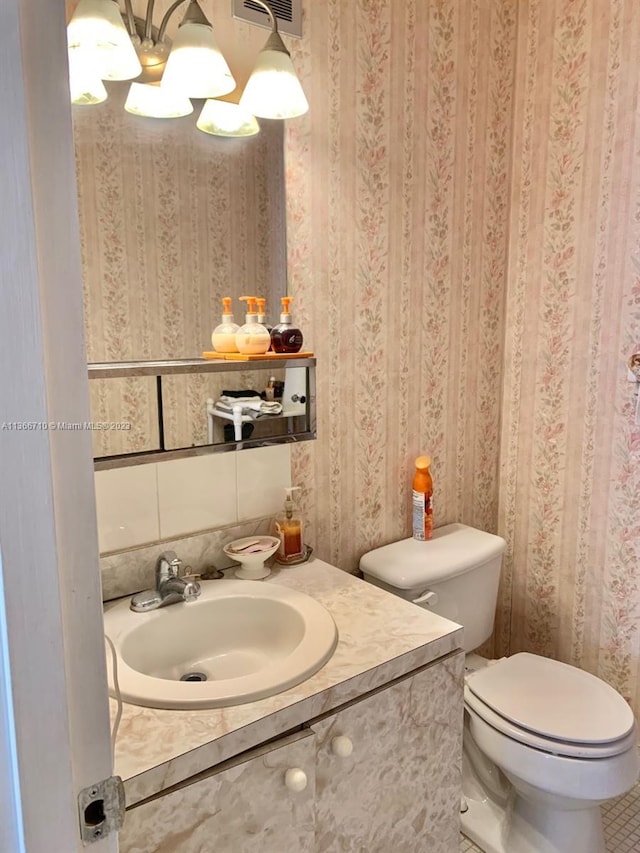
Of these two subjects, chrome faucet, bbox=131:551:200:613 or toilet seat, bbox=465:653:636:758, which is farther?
toilet seat, bbox=465:653:636:758

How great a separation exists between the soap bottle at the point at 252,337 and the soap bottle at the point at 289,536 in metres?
0.39

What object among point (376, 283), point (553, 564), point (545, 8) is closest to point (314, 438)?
point (376, 283)

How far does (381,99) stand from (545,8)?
67 centimetres

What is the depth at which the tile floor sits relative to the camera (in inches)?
62.7

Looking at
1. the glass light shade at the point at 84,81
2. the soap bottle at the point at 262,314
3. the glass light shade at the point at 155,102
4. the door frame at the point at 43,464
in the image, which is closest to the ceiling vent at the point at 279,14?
the glass light shade at the point at 155,102

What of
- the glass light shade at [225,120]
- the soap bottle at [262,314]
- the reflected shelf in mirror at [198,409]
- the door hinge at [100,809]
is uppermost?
the glass light shade at [225,120]

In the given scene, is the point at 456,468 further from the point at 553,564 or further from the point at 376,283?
the point at 376,283

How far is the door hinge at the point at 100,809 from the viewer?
1.72 ft

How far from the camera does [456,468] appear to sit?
1.97 m

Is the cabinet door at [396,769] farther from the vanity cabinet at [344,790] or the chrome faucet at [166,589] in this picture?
the chrome faucet at [166,589]

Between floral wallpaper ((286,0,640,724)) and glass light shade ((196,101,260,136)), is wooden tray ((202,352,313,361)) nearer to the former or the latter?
floral wallpaper ((286,0,640,724))

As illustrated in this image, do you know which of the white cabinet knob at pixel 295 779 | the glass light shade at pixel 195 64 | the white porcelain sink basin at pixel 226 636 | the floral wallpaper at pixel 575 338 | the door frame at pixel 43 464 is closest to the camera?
the door frame at pixel 43 464

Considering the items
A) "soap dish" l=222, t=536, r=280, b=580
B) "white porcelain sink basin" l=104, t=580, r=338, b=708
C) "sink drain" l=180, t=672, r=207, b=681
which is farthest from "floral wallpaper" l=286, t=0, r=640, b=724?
"sink drain" l=180, t=672, r=207, b=681

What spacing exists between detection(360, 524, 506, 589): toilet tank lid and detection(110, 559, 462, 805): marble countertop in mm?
221
